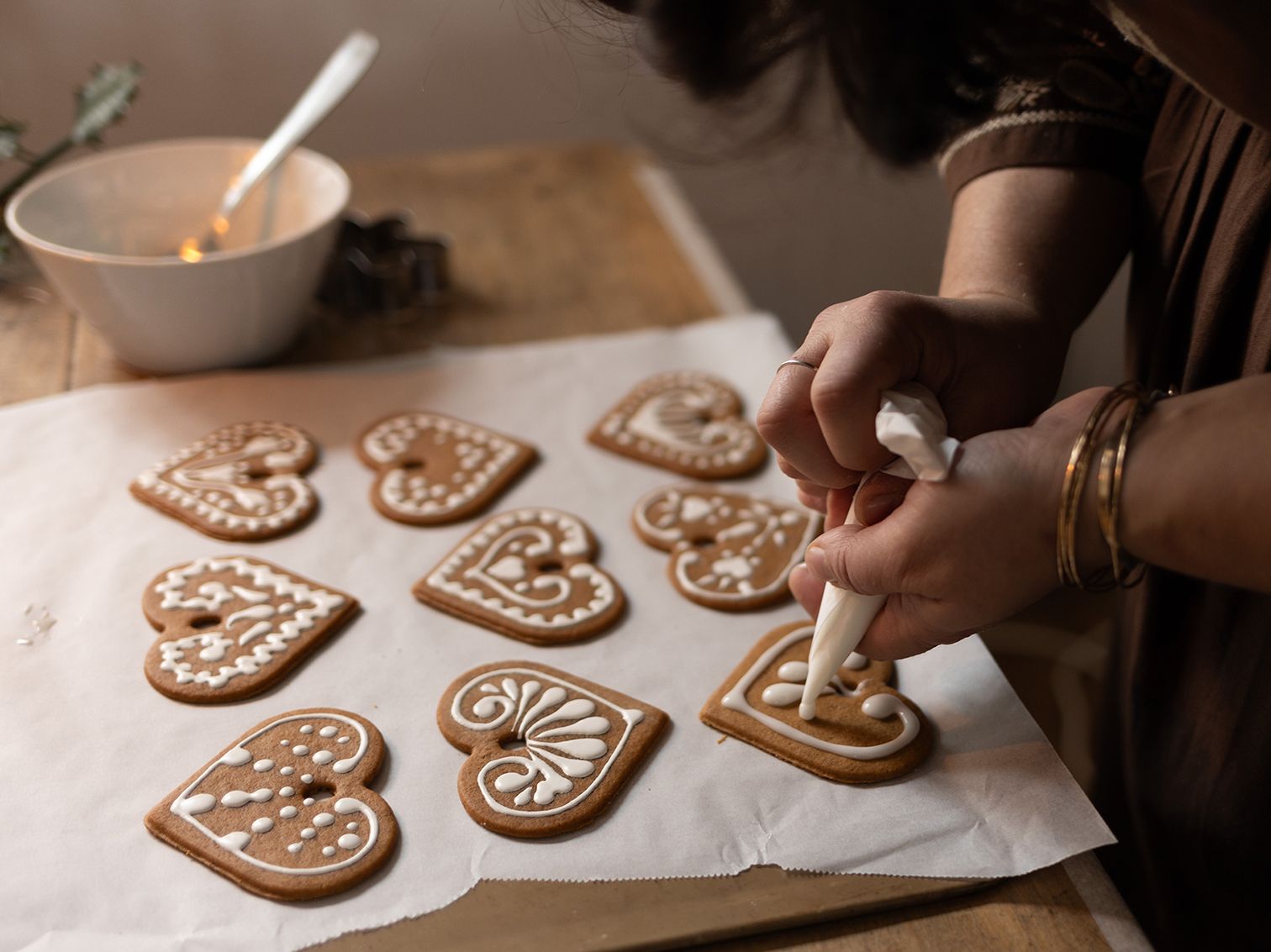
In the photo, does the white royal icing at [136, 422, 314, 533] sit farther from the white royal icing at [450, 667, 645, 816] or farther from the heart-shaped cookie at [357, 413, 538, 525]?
the white royal icing at [450, 667, 645, 816]

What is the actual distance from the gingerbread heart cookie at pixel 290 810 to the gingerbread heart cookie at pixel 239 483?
8.8 inches

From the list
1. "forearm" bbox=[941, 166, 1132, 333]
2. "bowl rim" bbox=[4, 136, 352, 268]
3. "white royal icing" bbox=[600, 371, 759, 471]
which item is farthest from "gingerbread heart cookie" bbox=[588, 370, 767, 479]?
"bowl rim" bbox=[4, 136, 352, 268]

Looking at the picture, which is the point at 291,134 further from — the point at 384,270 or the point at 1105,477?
the point at 1105,477

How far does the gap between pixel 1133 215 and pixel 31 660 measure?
85cm

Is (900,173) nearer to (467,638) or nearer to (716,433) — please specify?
(716,433)

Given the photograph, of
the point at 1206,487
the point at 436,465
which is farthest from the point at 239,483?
the point at 1206,487

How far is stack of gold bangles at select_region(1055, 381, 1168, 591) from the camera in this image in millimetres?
546

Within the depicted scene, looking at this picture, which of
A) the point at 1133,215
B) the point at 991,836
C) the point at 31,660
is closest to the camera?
the point at 991,836

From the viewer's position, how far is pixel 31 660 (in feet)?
2.46

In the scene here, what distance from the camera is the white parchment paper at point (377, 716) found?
61 cm

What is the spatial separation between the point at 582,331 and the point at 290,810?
65 centimetres

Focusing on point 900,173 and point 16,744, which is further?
point 900,173

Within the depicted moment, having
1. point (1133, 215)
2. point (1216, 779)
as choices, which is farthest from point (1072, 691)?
point (1133, 215)

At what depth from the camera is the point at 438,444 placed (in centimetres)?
98
